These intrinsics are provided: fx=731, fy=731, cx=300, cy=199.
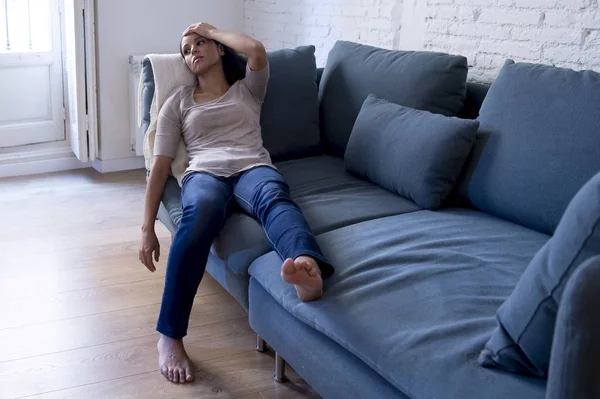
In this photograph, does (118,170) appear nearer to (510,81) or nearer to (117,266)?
(117,266)

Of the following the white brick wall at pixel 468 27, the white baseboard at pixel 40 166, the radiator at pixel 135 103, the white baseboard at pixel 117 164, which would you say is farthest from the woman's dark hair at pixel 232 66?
the white baseboard at pixel 40 166

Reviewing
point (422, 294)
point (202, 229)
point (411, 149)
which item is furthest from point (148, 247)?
point (422, 294)

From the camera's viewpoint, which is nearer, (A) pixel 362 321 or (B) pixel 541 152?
(A) pixel 362 321

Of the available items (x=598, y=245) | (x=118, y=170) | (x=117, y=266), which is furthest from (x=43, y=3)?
A: (x=598, y=245)

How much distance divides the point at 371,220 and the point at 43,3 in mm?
2724

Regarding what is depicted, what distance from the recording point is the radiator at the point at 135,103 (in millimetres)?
4078

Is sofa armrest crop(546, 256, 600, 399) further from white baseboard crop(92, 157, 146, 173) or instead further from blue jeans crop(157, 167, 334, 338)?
white baseboard crop(92, 157, 146, 173)

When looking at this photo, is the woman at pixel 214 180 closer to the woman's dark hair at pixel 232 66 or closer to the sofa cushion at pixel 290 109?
the woman's dark hair at pixel 232 66

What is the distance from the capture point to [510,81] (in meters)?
2.35

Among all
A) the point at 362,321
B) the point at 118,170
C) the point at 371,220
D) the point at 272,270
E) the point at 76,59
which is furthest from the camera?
the point at 118,170

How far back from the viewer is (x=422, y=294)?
5.83 feet

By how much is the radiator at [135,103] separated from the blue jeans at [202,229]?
1.80 metres

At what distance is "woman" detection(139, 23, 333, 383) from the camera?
2.12 m

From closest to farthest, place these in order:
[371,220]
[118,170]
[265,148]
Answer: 1. [371,220]
2. [265,148]
3. [118,170]
